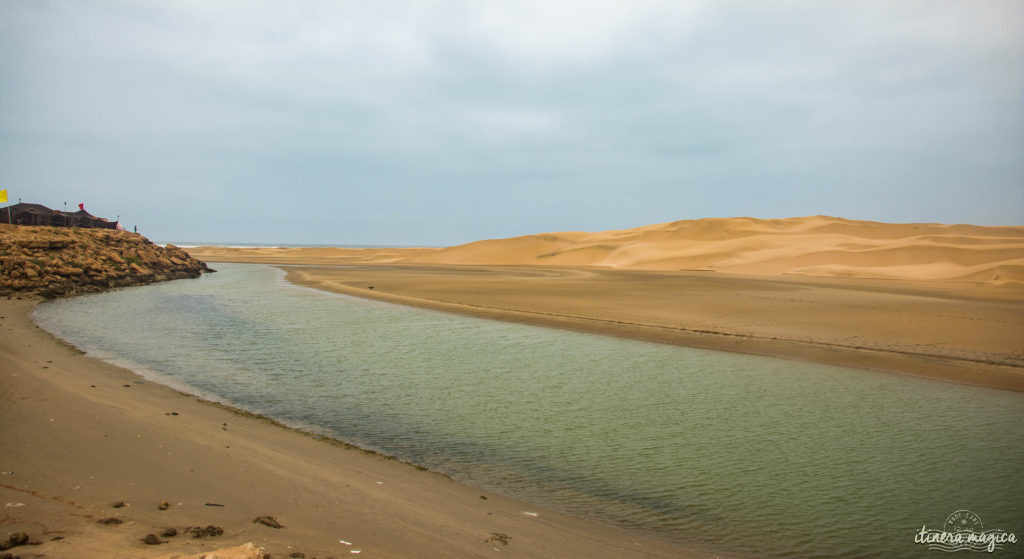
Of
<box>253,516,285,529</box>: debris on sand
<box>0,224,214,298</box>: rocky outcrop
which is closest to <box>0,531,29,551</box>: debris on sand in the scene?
<box>253,516,285,529</box>: debris on sand

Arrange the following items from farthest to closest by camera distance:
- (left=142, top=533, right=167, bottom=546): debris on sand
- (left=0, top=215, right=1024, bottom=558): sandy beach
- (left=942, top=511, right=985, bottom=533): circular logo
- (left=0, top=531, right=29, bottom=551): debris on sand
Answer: (left=942, top=511, right=985, bottom=533): circular logo < (left=0, top=215, right=1024, bottom=558): sandy beach < (left=142, top=533, right=167, bottom=546): debris on sand < (left=0, top=531, right=29, bottom=551): debris on sand

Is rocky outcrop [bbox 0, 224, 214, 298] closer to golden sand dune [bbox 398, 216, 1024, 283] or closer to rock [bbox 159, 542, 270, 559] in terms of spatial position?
rock [bbox 159, 542, 270, 559]

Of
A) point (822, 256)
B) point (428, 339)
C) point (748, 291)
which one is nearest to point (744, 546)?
point (428, 339)

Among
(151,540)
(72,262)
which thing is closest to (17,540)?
(151,540)

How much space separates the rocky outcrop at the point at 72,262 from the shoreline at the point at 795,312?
374 inches

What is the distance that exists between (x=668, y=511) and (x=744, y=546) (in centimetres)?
72

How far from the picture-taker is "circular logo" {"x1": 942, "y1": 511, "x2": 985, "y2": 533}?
4.83 metres

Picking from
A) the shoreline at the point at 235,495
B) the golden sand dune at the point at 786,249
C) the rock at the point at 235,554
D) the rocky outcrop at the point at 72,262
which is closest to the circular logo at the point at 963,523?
the shoreline at the point at 235,495

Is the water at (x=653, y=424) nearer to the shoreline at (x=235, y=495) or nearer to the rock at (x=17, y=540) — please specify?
the shoreline at (x=235, y=495)

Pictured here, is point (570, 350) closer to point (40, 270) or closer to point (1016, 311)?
point (1016, 311)

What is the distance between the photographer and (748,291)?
77.2ft

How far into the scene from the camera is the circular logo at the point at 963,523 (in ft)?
15.8

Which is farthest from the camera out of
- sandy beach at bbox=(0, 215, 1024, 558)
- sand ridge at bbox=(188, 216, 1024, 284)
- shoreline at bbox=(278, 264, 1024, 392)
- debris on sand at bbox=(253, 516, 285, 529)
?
sand ridge at bbox=(188, 216, 1024, 284)

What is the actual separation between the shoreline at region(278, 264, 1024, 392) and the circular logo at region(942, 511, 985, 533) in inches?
238
